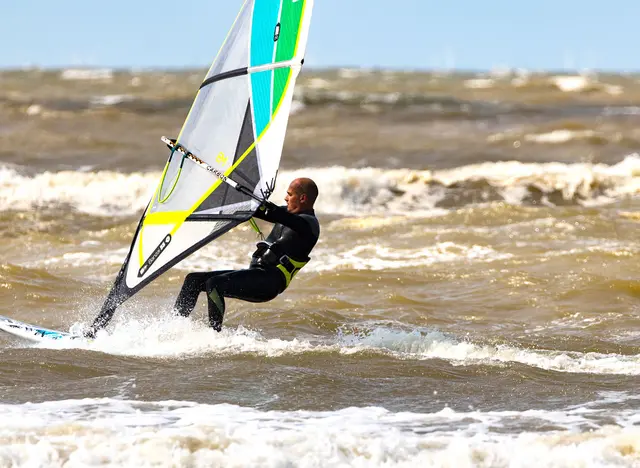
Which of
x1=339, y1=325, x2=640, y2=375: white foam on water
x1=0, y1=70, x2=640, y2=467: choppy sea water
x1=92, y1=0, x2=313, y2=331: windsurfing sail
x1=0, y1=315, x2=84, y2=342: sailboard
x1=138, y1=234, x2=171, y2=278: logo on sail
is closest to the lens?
x1=0, y1=70, x2=640, y2=467: choppy sea water

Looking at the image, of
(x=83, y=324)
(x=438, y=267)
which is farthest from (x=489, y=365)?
(x=438, y=267)

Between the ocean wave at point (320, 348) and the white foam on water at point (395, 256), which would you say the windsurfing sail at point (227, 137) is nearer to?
the ocean wave at point (320, 348)

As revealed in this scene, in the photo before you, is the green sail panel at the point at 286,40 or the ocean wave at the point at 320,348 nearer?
the green sail panel at the point at 286,40

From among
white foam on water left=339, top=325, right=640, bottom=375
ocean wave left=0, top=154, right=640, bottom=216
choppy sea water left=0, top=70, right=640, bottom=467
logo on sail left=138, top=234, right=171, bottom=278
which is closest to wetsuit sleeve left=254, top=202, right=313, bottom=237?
logo on sail left=138, top=234, right=171, bottom=278

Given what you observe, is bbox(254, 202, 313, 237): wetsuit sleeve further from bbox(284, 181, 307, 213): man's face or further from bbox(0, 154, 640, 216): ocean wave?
bbox(0, 154, 640, 216): ocean wave

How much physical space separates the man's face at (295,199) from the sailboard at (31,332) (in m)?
1.61

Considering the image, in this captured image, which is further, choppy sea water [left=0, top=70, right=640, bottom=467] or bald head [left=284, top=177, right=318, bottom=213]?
bald head [left=284, top=177, right=318, bottom=213]

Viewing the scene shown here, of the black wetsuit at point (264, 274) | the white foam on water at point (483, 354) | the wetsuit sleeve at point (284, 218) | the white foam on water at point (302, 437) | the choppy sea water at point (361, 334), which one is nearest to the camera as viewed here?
the white foam on water at point (302, 437)

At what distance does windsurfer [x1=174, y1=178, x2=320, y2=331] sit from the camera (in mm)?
6023

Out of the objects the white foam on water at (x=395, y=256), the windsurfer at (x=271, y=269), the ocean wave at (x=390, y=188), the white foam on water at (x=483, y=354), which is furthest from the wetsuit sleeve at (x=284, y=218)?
the ocean wave at (x=390, y=188)

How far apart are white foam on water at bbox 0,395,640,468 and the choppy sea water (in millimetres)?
13

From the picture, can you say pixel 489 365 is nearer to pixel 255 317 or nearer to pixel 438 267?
pixel 255 317

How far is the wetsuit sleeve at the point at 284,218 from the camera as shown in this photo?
5621mm

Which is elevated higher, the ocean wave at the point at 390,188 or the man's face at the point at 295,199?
the ocean wave at the point at 390,188
